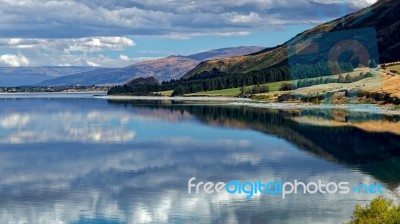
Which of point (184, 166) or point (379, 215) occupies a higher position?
point (379, 215)

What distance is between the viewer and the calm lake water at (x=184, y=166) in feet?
143

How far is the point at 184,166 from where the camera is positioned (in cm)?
6562

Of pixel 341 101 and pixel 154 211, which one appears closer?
pixel 154 211

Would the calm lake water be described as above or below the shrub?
below

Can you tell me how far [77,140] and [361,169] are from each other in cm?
5134

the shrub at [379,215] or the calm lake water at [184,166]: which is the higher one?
the shrub at [379,215]

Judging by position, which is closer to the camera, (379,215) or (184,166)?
(379,215)

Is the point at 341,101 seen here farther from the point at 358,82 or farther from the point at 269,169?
the point at 269,169

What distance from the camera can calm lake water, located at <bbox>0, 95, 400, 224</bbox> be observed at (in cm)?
4350

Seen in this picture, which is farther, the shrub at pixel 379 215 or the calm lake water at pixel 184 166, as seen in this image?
the calm lake water at pixel 184 166

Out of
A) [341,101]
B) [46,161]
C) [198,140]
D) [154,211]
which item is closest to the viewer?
[154,211]

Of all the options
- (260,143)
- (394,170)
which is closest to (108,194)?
(394,170)

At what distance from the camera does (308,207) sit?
43875 mm

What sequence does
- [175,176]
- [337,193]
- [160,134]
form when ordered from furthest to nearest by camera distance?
[160,134] < [175,176] < [337,193]
